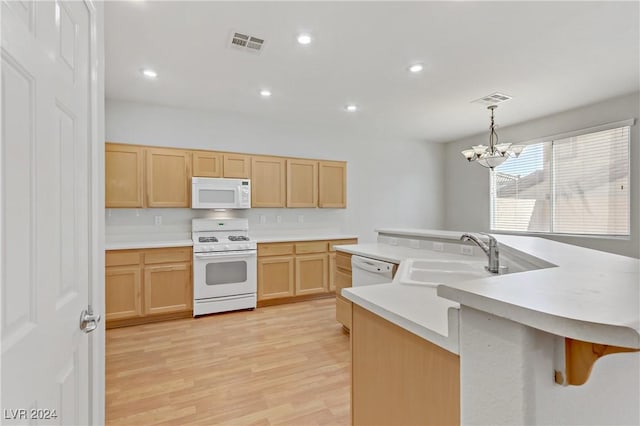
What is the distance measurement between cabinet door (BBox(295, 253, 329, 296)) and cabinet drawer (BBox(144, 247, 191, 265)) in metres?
1.46

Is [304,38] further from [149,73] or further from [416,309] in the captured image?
[416,309]

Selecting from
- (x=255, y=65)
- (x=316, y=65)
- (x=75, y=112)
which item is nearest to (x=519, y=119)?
(x=316, y=65)

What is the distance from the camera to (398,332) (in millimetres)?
1081

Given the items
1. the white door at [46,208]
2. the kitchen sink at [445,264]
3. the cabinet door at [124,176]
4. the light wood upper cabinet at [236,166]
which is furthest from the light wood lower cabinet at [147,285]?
the kitchen sink at [445,264]

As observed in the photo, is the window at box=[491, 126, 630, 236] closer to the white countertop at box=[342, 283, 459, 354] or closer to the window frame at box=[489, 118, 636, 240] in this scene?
the window frame at box=[489, 118, 636, 240]

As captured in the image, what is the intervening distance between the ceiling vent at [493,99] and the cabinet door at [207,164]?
136 inches

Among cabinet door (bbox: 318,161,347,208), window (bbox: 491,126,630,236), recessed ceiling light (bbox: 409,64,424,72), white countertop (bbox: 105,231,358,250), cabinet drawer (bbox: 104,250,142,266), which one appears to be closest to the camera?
recessed ceiling light (bbox: 409,64,424,72)

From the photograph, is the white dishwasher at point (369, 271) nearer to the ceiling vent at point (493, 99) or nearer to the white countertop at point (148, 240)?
the white countertop at point (148, 240)

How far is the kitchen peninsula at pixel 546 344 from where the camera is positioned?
52 centimetres

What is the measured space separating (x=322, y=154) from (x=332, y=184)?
0.62m

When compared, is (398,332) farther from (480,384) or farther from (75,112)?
(75,112)

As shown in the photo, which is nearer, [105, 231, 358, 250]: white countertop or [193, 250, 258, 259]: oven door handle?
[105, 231, 358, 250]: white countertop

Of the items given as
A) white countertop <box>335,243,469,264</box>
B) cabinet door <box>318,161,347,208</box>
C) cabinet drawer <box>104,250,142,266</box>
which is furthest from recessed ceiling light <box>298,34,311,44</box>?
cabinet drawer <box>104,250,142,266</box>

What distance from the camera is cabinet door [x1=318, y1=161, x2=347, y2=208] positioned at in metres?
4.79
